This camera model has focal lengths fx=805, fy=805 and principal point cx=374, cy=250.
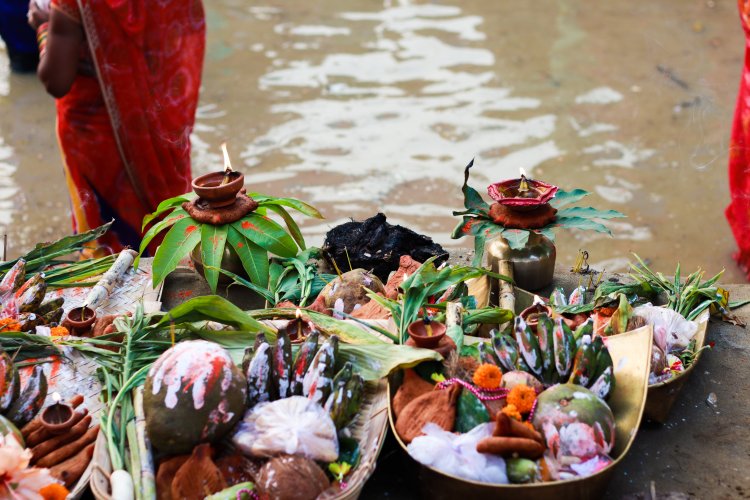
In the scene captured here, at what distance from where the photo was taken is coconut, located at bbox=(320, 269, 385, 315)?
8.53 feet

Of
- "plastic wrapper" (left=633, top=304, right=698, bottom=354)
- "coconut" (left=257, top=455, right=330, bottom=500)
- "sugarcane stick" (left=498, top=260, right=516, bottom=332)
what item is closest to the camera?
"coconut" (left=257, top=455, right=330, bottom=500)

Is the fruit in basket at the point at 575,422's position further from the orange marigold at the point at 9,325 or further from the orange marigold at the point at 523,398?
the orange marigold at the point at 9,325

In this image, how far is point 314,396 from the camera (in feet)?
6.53

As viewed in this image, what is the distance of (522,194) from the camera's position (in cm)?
279

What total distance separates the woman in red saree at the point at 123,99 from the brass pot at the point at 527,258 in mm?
1928

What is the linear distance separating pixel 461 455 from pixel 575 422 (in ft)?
0.90

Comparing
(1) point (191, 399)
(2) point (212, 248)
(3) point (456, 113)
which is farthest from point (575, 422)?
(3) point (456, 113)

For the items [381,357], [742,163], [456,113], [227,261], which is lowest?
[456,113]

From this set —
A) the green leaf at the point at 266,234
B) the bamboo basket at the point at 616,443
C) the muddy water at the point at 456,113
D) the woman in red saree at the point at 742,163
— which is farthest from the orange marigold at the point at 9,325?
the woman in red saree at the point at 742,163

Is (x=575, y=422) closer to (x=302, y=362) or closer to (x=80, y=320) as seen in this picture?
(x=302, y=362)

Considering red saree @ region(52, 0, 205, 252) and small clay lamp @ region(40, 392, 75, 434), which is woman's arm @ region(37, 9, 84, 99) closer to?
red saree @ region(52, 0, 205, 252)

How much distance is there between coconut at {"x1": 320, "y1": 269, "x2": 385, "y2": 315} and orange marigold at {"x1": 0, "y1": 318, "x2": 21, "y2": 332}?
94cm

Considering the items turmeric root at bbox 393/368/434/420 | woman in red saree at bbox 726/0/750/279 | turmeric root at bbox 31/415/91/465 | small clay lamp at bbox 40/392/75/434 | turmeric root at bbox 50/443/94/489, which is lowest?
woman in red saree at bbox 726/0/750/279

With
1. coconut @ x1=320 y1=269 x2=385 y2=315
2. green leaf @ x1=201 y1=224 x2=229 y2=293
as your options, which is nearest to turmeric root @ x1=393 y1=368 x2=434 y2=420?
coconut @ x1=320 y1=269 x2=385 y2=315
